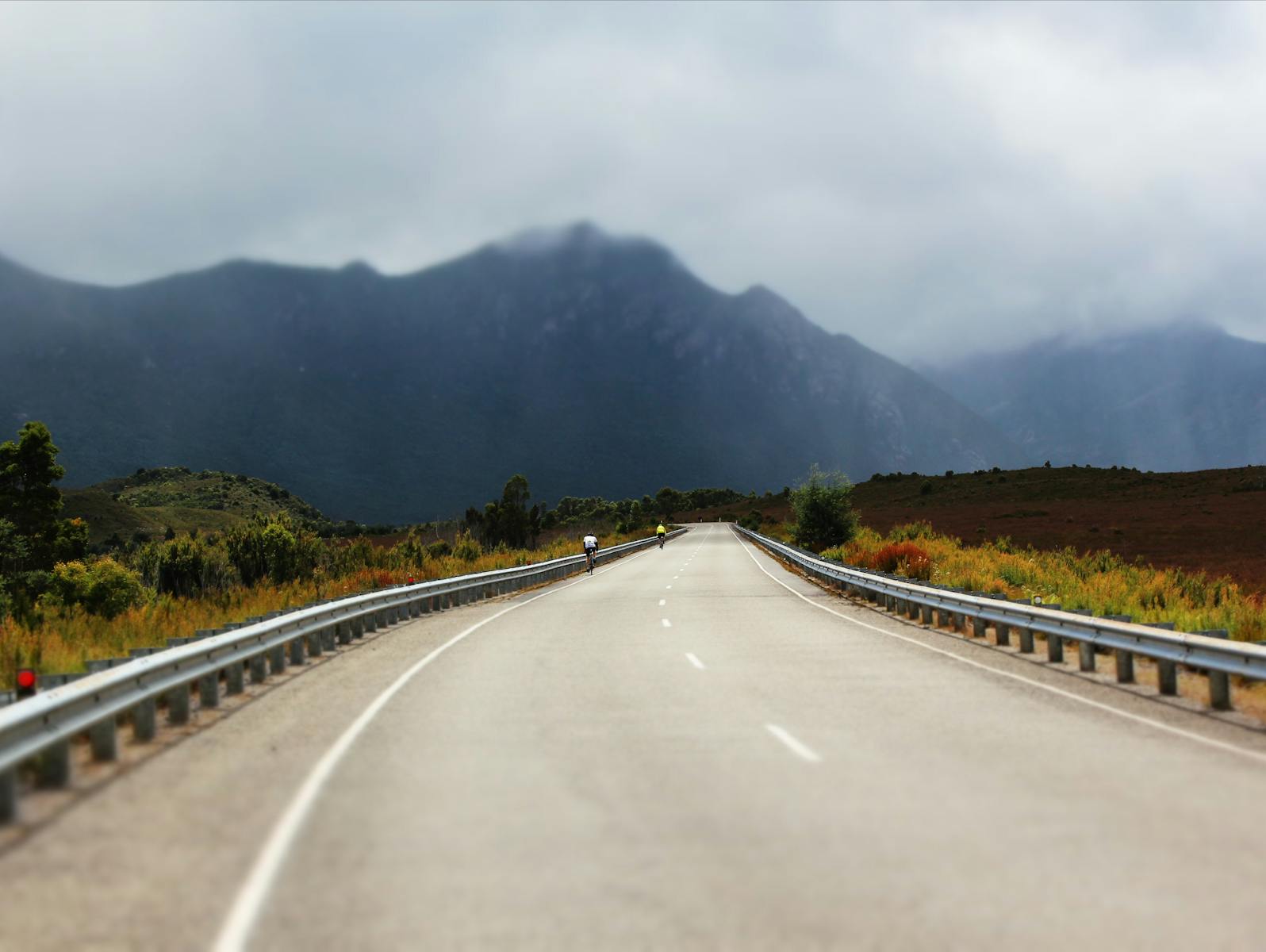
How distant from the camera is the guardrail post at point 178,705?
1198cm

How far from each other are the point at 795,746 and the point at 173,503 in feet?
443

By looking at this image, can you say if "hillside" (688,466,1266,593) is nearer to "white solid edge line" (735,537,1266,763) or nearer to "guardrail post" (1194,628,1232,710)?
"white solid edge line" (735,537,1266,763)

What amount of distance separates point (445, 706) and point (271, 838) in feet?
18.0

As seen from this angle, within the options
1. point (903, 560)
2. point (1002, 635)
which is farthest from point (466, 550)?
point (1002, 635)

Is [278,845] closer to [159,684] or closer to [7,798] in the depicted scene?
[7,798]

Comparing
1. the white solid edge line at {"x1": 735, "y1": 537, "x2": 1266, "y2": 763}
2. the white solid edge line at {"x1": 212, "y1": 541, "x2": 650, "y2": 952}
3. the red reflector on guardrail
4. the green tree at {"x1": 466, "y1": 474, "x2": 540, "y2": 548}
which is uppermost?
the green tree at {"x1": 466, "y1": 474, "x2": 540, "y2": 548}

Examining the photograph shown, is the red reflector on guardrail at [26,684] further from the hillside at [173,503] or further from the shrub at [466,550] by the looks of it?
the hillside at [173,503]

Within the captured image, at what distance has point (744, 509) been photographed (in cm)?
18612

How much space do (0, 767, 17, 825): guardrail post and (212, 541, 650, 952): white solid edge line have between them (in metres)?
1.66

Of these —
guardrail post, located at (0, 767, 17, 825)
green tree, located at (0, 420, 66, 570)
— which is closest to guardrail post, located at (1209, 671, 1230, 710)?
guardrail post, located at (0, 767, 17, 825)

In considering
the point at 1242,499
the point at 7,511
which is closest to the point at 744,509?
the point at 1242,499

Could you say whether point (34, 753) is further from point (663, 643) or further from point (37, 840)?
point (663, 643)

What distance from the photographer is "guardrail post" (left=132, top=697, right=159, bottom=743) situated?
11.0m

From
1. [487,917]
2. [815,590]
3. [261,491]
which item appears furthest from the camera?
[261,491]
